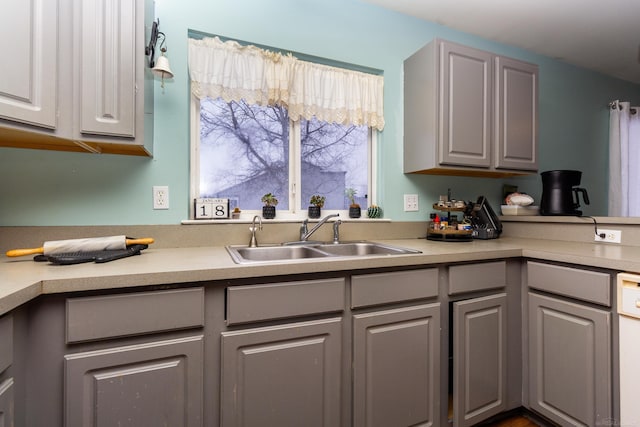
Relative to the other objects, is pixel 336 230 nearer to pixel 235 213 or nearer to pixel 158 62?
pixel 235 213

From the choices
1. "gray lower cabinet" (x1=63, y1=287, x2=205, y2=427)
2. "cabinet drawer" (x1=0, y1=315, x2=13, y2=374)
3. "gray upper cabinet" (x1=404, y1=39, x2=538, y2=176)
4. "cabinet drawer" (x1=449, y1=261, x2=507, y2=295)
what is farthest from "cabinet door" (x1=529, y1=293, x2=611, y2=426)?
"cabinet drawer" (x1=0, y1=315, x2=13, y2=374)

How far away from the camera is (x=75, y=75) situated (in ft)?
3.73

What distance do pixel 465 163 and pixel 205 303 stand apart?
5.64 feet

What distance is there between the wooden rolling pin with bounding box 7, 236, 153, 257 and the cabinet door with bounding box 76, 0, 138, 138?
43cm

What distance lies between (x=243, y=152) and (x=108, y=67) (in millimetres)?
793

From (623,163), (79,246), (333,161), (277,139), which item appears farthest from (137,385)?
(623,163)

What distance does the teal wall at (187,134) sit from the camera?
4.62ft

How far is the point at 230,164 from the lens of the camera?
183 cm

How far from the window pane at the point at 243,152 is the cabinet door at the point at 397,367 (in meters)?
0.96

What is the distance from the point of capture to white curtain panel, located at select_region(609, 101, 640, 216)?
3.01 metres

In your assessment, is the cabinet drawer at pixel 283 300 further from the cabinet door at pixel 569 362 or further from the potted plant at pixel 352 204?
the cabinet door at pixel 569 362

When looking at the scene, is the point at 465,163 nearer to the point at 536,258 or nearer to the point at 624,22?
the point at 536,258

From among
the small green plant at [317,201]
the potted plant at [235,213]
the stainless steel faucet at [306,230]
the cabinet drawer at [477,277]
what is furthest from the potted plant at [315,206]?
the cabinet drawer at [477,277]

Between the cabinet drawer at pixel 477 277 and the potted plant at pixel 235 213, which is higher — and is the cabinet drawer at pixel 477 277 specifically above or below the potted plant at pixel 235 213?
below
